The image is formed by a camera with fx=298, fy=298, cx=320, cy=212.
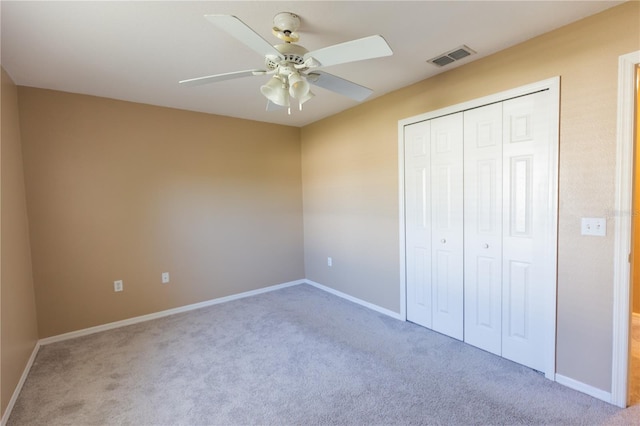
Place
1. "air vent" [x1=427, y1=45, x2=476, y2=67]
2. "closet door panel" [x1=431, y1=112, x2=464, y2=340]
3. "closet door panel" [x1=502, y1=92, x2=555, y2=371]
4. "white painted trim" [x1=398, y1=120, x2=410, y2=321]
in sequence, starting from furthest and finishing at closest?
"white painted trim" [x1=398, y1=120, x2=410, y2=321], "closet door panel" [x1=431, y1=112, x2=464, y2=340], "air vent" [x1=427, y1=45, x2=476, y2=67], "closet door panel" [x1=502, y1=92, x2=555, y2=371]

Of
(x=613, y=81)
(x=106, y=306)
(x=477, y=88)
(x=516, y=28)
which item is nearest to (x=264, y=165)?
(x=106, y=306)

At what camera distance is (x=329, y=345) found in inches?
108

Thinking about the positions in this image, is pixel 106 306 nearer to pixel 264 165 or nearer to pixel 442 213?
pixel 264 165

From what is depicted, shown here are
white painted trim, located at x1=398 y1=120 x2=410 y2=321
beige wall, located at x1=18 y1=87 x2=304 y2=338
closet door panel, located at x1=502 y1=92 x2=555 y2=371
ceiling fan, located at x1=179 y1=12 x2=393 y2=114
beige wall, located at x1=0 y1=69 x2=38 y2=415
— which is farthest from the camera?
white painted trim, located at x1=398 y1=120 x2=410 y2=321

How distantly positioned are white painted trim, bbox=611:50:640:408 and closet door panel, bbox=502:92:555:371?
35 centimetres

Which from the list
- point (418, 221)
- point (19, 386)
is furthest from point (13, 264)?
point (418, 221)

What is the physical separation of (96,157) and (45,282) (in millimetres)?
1325

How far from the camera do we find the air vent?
90.4 inches

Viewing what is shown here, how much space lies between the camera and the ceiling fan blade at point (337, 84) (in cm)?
186

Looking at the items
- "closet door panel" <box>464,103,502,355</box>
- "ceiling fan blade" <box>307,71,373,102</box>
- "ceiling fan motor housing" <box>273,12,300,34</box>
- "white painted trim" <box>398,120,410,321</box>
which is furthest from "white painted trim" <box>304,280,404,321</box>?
"ceiling fan motor housing" <box>273,12,300,34</box>

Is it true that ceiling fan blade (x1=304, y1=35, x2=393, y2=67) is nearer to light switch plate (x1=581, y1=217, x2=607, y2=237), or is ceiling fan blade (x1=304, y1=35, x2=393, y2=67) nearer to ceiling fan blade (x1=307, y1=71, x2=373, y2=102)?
ceiling fan blade (x1=307, y1=71, x2=373, y2=102)

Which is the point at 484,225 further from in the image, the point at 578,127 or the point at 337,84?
the point at 337,84

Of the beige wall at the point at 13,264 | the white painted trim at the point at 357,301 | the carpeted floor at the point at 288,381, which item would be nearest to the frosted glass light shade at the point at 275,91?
the carpeted floor at the point at 288,381

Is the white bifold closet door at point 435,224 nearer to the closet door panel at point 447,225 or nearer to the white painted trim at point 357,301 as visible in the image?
the closet door panel at point 447,225
